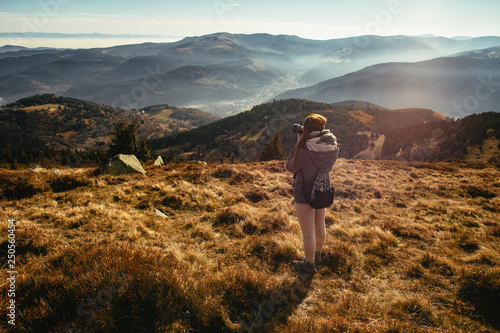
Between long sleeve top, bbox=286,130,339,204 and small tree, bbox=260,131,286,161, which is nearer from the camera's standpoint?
long sleeve top, bbox=286,130,339,204

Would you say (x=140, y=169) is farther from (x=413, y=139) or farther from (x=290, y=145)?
(x=290, y=145)

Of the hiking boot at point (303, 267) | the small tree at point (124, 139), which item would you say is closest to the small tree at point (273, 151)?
the small tree at point (124, 139)

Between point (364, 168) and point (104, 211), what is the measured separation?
20976 mm

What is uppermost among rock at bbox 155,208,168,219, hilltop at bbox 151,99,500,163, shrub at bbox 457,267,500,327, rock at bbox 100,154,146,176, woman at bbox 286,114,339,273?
woman at bbox 286,114,339,273

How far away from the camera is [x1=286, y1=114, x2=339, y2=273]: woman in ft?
14.5

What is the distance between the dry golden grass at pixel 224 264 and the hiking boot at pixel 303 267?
15 cm

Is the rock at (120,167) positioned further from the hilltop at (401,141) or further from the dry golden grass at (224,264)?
the hilltop at (401,141)

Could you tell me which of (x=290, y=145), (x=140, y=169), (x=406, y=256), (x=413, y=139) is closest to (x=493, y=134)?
(x=413, y=139)

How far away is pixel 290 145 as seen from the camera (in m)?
175

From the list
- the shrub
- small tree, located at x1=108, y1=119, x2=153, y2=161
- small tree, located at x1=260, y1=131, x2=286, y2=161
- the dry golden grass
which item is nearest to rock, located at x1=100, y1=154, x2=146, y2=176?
the dry golden grass

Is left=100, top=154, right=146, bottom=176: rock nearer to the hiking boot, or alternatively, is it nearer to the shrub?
the hiking boot

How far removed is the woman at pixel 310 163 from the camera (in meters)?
4.43

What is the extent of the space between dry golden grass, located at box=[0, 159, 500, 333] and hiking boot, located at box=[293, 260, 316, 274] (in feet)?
0.50

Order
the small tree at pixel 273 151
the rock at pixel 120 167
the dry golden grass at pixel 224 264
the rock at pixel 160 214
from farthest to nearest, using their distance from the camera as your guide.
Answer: the small tree at pixel 273 151
the rock at pixel 120 167
the rock at pixel 160 214
the dry golden grass at pixel 224 264
